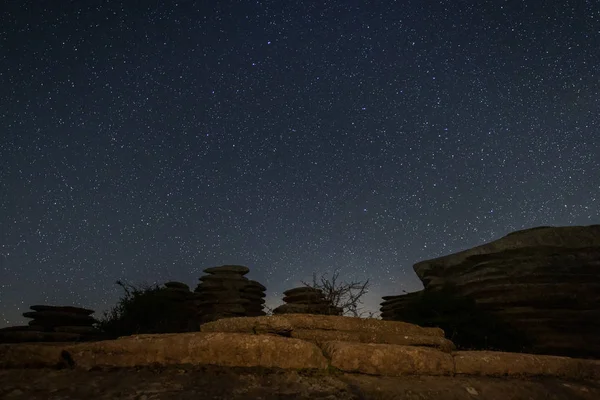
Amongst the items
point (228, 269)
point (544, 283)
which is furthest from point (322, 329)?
point (228, 269)

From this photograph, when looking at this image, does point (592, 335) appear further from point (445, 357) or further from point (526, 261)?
point (445, 357)

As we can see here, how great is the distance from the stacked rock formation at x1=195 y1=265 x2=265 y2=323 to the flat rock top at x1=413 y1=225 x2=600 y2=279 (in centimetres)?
1079

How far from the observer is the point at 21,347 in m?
3.67

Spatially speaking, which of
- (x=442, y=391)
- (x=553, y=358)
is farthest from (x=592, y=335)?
(x=442, y=391)

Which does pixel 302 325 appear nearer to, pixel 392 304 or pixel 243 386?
pixel 243 386

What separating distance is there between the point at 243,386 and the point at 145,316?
50.9ft

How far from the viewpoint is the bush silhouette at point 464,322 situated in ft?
36.6

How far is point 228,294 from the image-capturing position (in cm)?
1991

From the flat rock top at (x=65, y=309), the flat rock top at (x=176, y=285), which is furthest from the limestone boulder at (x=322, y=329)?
the flat rock top at (x=176, y=285)

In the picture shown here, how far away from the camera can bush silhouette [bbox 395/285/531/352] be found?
11.1 meters

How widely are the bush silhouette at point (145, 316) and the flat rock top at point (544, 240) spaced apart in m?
12.6

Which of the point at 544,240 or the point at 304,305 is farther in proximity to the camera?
the point at 304,305

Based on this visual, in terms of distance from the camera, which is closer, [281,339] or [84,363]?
[84,363]

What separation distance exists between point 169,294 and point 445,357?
1709 cm
